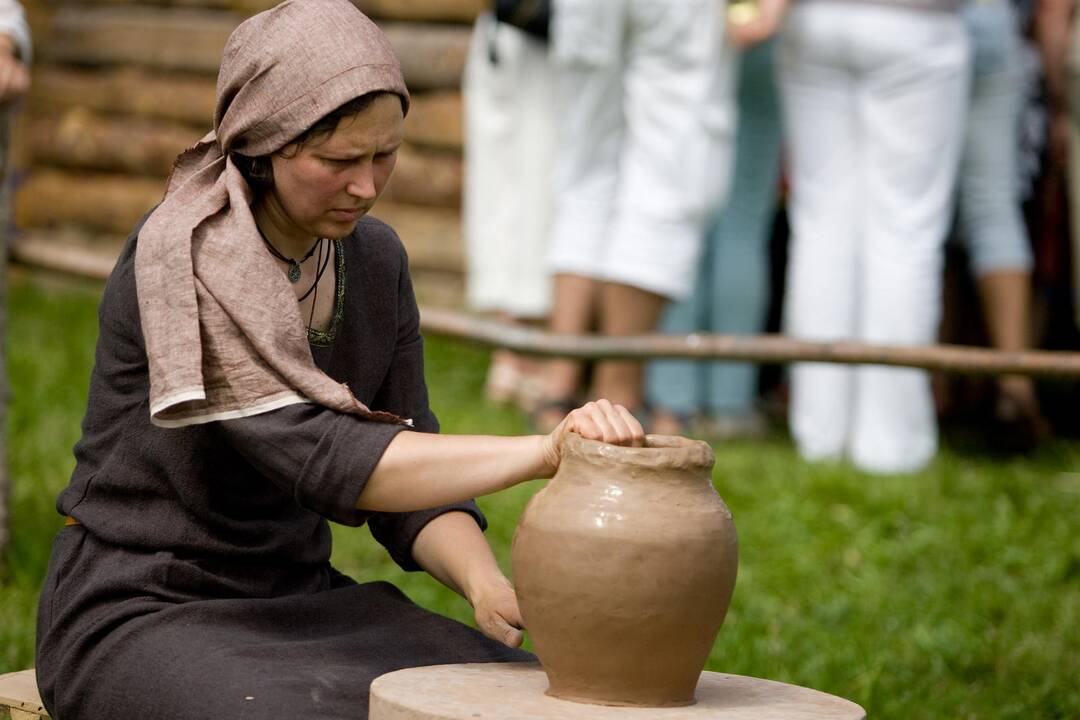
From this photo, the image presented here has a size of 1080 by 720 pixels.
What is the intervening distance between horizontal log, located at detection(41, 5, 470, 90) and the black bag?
6.07 feet

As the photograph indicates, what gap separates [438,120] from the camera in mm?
7895

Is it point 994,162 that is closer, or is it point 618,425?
point 618,425

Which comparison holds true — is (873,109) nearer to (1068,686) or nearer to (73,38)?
(1068,686)

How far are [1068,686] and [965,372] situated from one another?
3.79 feet

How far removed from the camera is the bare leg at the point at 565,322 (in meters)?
6.03

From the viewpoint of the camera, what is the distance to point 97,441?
2.73 meters

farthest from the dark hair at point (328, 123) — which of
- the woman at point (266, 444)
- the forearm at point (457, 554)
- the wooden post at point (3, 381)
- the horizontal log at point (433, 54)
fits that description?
the horizontal log at point (433, 54)

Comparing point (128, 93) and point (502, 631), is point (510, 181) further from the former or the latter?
point (502, 631)

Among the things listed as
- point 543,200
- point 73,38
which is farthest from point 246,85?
point 73,38

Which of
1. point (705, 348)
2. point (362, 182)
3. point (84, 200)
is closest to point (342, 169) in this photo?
point (362, 182)

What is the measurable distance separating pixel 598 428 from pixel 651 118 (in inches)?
141

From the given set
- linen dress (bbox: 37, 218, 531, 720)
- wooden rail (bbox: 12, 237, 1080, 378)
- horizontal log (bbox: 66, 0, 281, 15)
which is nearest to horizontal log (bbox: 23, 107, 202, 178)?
horizontal log (bbox: 66, 0, 281, 15)

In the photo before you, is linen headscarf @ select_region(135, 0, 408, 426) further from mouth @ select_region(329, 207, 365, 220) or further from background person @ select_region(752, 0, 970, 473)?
background person @ select_region(752, 0, 970, 473)

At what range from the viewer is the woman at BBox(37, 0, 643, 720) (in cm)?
243
